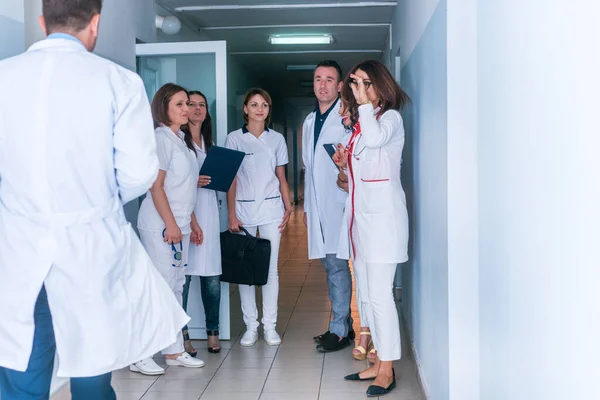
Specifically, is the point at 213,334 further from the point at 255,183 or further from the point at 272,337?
the point at 255,183

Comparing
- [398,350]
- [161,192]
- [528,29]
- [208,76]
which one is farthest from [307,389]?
[528,29]

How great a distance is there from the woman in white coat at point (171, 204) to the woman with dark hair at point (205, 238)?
19cm

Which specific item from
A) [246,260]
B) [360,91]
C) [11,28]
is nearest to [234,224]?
[246,260]

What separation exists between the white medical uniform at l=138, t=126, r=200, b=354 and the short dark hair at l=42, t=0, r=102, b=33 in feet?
5.67

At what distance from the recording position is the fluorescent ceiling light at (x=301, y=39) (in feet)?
28.2

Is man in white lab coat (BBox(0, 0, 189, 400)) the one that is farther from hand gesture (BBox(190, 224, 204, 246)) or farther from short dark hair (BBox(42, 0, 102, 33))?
hand gesture (BBox(190, 224, 204, 246))

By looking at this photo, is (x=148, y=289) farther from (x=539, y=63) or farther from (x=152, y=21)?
(x=152, y=21)

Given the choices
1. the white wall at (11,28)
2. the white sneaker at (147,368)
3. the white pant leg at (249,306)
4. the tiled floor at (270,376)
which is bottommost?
the tiled floor at (270,376)

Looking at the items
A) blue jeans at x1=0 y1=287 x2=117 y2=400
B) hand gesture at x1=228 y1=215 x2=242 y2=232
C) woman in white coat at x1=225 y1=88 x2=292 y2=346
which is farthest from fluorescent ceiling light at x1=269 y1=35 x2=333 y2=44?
blue jeans at x1=0 y1=287 x2=117 y2=400

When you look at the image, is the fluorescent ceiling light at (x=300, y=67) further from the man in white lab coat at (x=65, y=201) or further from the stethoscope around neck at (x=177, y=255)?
the man in white lab coat at (x=65, y=201)

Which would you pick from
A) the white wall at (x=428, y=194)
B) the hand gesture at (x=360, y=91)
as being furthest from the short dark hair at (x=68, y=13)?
the hand gesture at (x=360, y=91)

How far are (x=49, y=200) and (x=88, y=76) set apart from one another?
1.11 ft

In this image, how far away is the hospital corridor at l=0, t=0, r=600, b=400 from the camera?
1510mm

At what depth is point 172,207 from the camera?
376cm
